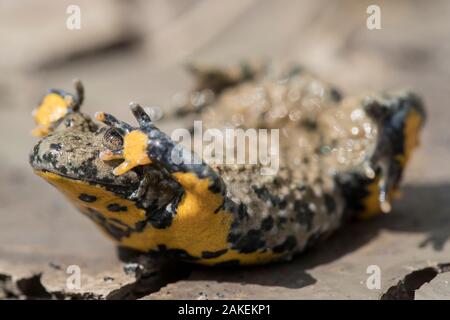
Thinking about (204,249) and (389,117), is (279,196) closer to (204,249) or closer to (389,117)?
(204,249)

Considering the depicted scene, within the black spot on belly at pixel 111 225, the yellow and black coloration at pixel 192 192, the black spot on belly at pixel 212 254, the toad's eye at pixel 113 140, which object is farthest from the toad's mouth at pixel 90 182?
the black spot on belly at pixel 212 254

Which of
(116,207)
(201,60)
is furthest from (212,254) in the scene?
A: (201,60)

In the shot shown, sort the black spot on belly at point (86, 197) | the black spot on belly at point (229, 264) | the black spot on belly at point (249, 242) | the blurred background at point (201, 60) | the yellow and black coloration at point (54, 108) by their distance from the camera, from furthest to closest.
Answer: the blurred background at point (201, 60) → the yellow and black coloration at point (54, 108) → the black spot on belly at point (229, 264) → the black spot on belly at point (249, 242) → the black spot on belly at point (86, 197)

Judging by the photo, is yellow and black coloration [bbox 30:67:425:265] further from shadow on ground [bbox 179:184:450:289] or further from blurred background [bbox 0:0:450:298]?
blurred background [bbox 0:0:450:298]

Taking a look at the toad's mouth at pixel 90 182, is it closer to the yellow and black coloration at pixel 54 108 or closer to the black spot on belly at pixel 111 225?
the black spot on belly at pixel 111 225

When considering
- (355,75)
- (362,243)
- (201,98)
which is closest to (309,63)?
(355,75)
